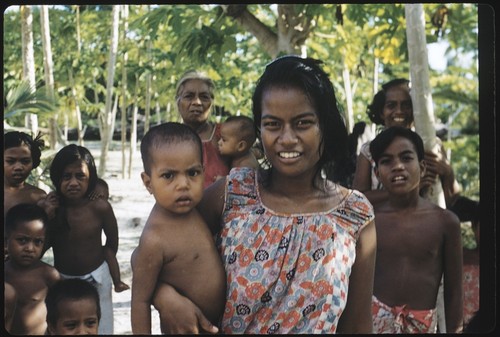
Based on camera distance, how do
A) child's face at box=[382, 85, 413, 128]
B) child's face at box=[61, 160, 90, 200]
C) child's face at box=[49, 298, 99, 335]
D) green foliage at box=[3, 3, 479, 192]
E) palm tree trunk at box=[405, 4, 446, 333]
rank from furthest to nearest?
green foliage at box=[3, 3, 479, 192] < child's face at box=[382, 85, 413, 128] < child's face at box=[61, 160, 90, 200] < palm tree trunk at box=[405, 4, 446, 333] < child's face at box=[49, 298, 99, 335]

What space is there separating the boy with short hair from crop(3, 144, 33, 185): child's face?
61.9 inches

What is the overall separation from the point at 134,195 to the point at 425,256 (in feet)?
33.4

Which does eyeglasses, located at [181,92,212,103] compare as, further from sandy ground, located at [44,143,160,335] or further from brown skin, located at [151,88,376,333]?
sandy ground, located at [44,143,160,335]

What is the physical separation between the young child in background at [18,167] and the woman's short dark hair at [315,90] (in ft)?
4.95

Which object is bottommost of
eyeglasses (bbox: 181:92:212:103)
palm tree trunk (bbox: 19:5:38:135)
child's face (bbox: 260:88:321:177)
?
child's face (bbox: 260:88:321:177)

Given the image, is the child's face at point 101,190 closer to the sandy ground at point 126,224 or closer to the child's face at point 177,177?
the child's face at point 177,177

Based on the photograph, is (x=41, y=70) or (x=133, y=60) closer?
(x=41, y=70)

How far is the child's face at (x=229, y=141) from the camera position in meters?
3.50

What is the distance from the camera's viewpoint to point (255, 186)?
181 centimetres

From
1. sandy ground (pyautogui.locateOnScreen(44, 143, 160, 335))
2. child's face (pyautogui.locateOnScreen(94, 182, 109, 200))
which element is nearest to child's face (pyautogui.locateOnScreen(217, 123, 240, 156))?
child's face (pyautogui.locateOnScreen(94, 182, 109, 200))

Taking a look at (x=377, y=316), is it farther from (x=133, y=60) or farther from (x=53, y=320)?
(x=133, y=60)

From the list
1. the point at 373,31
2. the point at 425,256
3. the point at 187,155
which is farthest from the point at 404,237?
the point at 373,31

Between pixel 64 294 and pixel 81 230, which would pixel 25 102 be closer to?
pixel 81 230

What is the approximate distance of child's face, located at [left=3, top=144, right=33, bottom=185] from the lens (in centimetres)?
288
